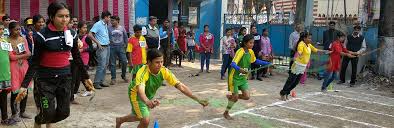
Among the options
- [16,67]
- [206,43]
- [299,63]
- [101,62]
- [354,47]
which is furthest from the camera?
[206,43]

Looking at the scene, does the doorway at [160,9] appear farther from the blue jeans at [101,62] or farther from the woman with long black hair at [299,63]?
the woman with long black hair at [299,63]

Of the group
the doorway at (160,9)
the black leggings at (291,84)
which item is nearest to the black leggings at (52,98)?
the black leggings at (291,84)

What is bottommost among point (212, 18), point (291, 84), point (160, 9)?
point (291, 84)

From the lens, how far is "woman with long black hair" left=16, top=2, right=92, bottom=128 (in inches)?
192

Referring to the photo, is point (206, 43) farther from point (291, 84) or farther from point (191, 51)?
point (291, 84)

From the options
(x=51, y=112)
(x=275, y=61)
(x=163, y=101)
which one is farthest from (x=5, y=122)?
(x=275, y=61)

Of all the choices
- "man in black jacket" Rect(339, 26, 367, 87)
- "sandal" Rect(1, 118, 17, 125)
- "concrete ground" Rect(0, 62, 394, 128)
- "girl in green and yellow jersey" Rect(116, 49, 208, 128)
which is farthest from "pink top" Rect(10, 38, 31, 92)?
"man in black jacket" Rect(339, 26, 367, 87)

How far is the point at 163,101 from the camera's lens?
8594 millimetres

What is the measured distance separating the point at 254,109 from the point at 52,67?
13.6 feet

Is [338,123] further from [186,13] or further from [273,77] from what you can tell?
[186,13]

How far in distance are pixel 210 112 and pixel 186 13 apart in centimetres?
1141

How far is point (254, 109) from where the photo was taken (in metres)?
7.95

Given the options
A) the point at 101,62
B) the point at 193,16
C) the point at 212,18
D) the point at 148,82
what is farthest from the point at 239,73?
the point at 212,18

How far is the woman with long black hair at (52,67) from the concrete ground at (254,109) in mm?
1406
